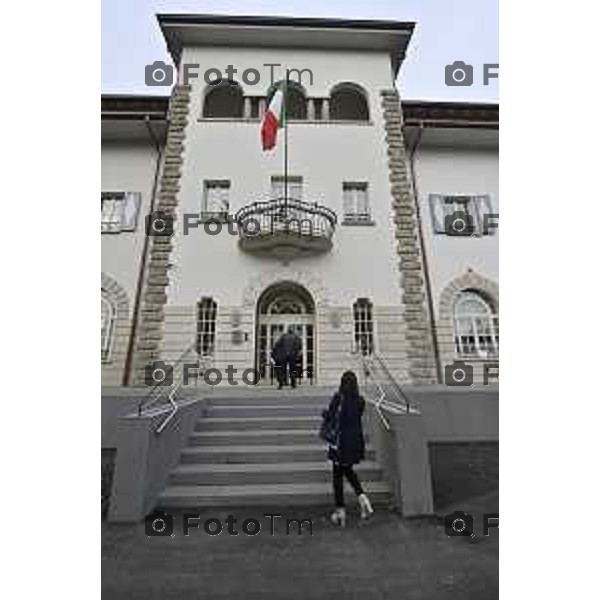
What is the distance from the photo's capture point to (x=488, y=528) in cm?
579

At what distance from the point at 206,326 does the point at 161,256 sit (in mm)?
2580

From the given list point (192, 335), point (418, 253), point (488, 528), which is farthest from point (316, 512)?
point (418, 253)

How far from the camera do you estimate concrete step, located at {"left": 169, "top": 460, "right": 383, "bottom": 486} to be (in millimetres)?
6867

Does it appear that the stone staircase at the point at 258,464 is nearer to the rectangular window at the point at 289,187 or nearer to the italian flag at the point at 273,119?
the italian flag at the point at 273,119

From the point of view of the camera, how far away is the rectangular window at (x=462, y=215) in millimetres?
18062

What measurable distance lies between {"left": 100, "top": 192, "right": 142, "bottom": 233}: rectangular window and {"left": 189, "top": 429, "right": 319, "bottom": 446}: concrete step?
1102 centimetres

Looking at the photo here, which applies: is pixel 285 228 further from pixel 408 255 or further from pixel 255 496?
pixel 255 496

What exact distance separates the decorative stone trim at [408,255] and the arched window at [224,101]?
516cm

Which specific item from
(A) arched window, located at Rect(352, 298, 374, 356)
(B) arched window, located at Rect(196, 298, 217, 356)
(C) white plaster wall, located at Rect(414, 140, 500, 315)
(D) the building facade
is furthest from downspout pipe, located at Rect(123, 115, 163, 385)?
(C) white plaster wall, located at Rect(414, 140, 500, 315)

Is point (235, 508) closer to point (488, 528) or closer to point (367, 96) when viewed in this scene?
point (488, 528)

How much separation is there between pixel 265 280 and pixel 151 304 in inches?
137

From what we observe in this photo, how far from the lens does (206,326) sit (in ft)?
50.9

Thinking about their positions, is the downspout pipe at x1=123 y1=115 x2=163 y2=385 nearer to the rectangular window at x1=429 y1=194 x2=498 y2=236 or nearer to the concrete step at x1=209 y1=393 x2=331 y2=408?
the concrete step at x1=209 y1=393 x2=331 y2=408

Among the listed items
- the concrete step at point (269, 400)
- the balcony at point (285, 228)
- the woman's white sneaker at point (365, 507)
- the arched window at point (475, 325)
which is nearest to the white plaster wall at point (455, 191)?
the arched window at point (475, 325)
